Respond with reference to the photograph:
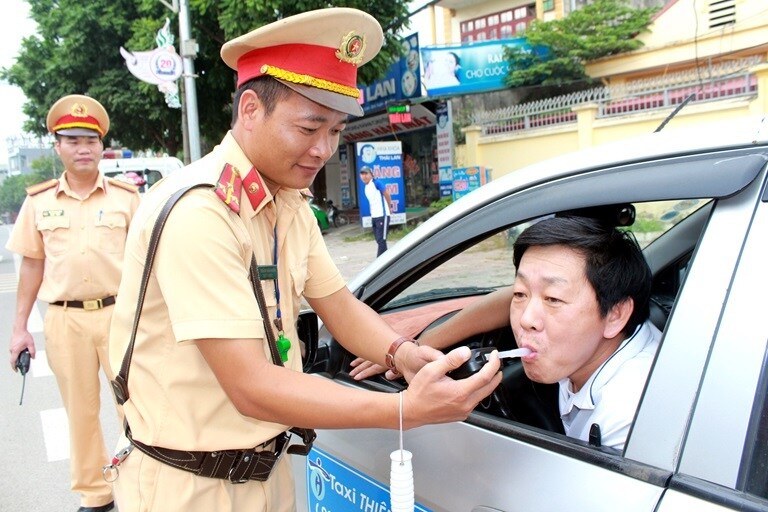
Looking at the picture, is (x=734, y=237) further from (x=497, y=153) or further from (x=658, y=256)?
(x=497, y=153)

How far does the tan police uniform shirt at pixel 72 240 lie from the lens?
3023mm

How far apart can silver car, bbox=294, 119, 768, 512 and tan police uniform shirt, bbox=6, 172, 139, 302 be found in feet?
5.95

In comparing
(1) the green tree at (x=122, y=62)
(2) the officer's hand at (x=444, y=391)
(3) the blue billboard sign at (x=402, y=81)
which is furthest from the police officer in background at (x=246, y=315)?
(3) the blue billboard sign at (x=402, y=81)

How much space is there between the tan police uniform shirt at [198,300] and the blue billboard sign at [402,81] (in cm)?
1423

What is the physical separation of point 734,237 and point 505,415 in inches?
31.2

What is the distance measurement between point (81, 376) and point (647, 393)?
269 cm

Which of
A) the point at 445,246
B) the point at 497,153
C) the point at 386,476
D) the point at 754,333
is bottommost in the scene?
the point at 386,476

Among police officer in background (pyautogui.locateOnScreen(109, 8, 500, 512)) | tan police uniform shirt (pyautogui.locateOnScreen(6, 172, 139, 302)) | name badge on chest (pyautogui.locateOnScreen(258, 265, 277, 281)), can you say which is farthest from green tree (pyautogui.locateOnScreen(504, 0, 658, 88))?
name badge on chest (pyautogui.locateOnScreen(258, 265, 277, 281))

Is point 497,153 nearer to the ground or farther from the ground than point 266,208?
farther from the ground

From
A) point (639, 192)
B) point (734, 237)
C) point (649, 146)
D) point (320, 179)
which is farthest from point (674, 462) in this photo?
point (320, 179)

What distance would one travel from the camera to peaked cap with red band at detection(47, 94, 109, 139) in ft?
9.99

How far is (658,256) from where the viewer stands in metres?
2.07

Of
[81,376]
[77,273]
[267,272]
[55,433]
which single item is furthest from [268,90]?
[55,433]

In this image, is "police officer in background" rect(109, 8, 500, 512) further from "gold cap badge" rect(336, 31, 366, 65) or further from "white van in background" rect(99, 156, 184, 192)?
"white van in background" rect(99, 156, 184, 192)
